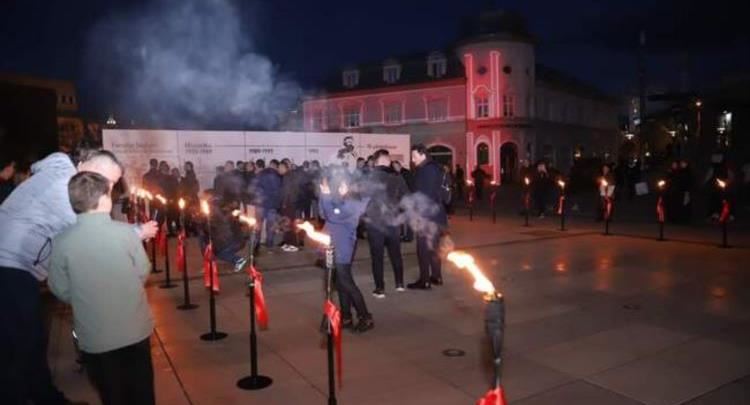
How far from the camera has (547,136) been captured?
49.4m

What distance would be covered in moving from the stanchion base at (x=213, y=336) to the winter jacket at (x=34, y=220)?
2749 millimetres

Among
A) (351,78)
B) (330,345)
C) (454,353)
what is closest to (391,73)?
(351,78)

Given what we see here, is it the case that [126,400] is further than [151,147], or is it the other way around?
[151,147]

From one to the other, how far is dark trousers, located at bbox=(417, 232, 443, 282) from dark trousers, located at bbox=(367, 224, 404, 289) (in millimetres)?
363

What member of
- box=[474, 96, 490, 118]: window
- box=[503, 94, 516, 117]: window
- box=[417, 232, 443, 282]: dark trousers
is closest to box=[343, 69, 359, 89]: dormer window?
box=[474, 96, 490, 118]: window

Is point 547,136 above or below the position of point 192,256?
above

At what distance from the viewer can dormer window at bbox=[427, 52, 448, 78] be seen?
4663cm

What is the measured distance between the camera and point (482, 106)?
45.2m

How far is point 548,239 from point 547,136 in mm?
37562

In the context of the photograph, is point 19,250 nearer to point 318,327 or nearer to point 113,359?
point 113,359

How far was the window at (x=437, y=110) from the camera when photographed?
46438 millimetres

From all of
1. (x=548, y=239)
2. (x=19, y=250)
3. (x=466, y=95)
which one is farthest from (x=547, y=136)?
(x=19, y=250)

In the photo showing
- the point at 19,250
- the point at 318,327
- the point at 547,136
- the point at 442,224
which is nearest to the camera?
the point at 19,250

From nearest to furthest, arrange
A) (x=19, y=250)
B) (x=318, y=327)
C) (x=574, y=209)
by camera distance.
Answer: (x=19, y=250)
(x=318, y=327)
(x=574, y=209)
